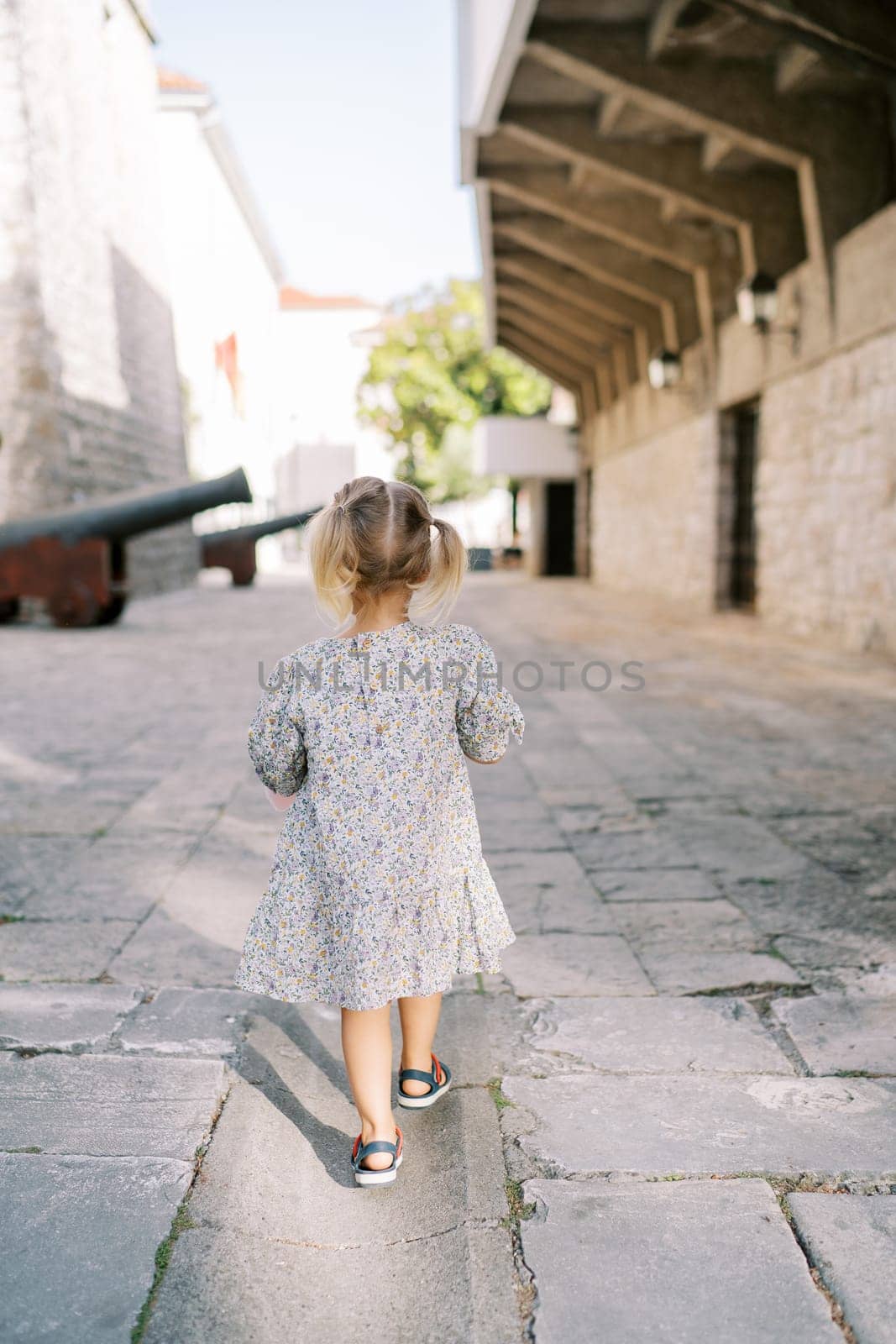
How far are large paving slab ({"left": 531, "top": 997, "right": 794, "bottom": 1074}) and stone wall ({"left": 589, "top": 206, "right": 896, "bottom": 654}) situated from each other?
6.17m

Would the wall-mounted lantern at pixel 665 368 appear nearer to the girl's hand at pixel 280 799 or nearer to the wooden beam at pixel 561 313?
the wooden beam at pixel 561 313

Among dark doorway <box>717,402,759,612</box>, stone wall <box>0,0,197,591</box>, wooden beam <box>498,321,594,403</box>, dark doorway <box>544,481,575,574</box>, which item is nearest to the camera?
stone wall <box>0,0,197,591</box>

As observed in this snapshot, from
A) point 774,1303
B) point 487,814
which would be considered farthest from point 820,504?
point 774,1303

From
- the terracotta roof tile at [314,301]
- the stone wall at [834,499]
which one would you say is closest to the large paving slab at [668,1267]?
the stone wall at [834,499]

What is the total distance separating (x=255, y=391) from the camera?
30.9m

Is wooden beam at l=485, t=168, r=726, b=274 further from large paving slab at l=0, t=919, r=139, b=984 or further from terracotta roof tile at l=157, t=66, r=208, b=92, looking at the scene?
terracotta roof tile at l=157, t=66, r=208, b=92

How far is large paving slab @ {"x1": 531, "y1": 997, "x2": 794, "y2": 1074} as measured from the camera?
2059 mm

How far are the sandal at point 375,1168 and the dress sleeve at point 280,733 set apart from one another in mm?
592

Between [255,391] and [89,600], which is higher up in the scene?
[255,391]

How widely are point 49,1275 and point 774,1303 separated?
92cm

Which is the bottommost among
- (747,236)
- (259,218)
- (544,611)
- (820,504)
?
(544,611)

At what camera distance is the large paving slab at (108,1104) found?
1761 millimetres

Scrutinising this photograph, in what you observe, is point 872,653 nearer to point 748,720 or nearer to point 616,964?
point 748,720

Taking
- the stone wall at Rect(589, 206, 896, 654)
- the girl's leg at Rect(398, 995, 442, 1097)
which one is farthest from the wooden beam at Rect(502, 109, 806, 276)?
the girl's leg at Rect(398, 995, 442, 1097)
